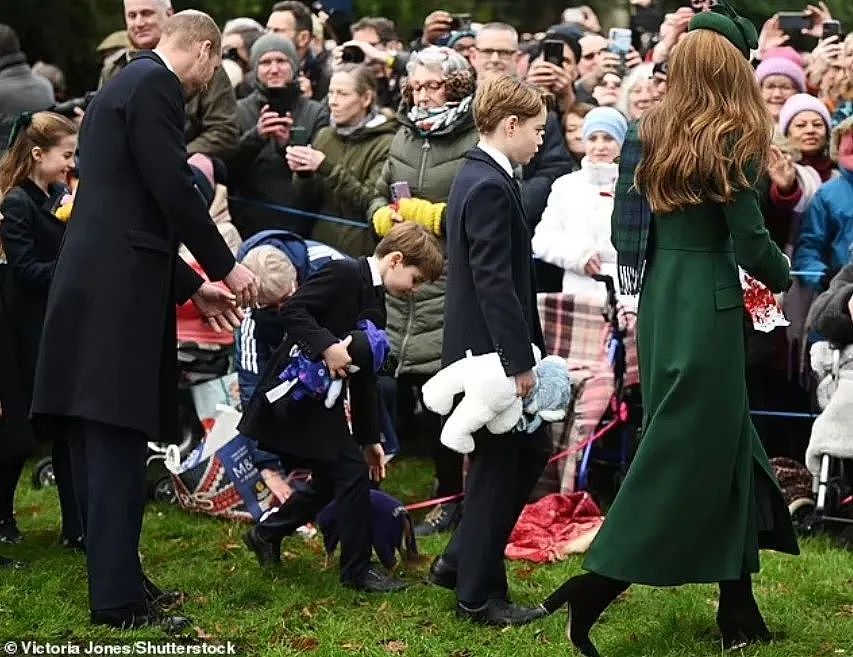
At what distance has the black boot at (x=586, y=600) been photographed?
591cm

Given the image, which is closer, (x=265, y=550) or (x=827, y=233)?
(x=265, y=550)

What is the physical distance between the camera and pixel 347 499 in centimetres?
705

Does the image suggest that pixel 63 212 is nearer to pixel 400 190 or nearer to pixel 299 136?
pixel 400 190

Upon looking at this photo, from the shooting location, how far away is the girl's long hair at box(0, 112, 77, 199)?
310 inches

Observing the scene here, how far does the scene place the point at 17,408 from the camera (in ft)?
25.6

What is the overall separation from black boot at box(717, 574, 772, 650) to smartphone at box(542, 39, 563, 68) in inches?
192

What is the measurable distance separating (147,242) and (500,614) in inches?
78.2

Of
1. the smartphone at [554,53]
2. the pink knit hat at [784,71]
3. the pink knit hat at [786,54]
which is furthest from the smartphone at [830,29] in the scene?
the smartphone at [554,53]

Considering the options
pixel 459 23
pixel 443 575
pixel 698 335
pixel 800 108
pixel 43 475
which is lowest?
pixel 43 475

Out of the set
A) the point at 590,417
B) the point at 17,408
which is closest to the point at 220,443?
the point at 17,408

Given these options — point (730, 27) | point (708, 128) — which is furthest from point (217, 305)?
point (730, 27)

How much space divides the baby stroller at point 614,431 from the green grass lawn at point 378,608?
104cm

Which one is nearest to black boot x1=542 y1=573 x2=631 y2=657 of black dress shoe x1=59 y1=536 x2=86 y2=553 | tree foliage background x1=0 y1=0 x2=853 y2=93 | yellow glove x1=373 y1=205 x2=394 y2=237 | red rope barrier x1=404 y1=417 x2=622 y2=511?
red rope barrier x1=404 y1=417 x2=622 y2=511

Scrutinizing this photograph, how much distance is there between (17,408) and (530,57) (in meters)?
5.10
